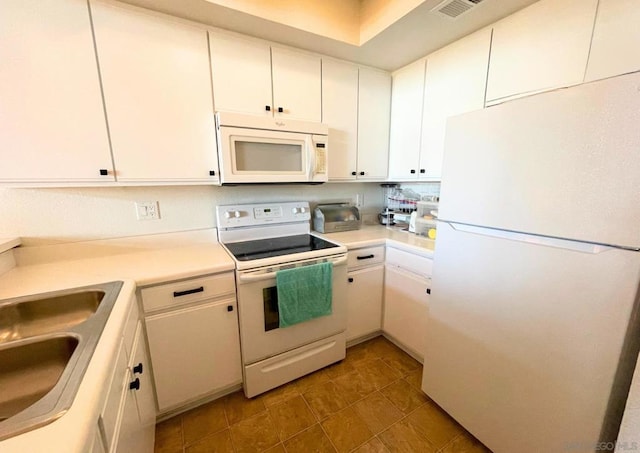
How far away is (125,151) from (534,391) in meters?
2.25

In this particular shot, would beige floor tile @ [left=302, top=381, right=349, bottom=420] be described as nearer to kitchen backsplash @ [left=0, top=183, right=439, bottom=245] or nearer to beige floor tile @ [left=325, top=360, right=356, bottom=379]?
beige floor tile @ [left=325, top=360, right=356, bottom=379]

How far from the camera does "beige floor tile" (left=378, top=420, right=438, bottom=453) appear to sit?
4.44 ft

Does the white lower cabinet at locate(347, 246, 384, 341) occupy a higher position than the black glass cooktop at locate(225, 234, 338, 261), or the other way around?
the black glass cooktop at locate(225, 234, 338, 261)

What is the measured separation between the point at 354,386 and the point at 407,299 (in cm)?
69

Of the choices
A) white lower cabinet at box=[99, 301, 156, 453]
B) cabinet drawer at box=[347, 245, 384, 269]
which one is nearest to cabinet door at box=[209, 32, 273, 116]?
cabinet drawer at box=[347, 245, 384, 269]

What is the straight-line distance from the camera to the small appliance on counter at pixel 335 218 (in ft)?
7.20

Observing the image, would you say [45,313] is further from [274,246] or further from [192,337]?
[274,246]

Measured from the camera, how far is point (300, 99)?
1.84m

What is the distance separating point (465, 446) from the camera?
136 centimetres

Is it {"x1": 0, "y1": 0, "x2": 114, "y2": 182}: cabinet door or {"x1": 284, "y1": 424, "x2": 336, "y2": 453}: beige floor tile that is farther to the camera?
{"x1": 284, "y1": 424, "x2": 336, "y2": 453}: beige floor tile

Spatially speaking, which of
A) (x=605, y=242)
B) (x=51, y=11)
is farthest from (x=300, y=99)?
(x=605, y=242)

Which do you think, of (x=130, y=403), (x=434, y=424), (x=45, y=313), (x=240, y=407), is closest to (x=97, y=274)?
(x=45, y=313)

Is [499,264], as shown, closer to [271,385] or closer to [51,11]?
[271,385]

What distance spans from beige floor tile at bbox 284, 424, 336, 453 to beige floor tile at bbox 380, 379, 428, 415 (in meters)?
0.49
